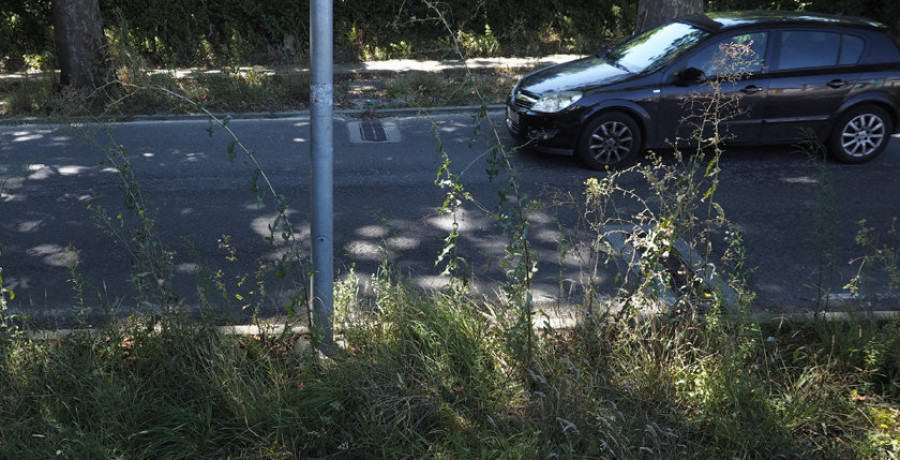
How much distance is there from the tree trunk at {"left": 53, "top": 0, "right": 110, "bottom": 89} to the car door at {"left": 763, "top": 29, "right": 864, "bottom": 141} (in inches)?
357

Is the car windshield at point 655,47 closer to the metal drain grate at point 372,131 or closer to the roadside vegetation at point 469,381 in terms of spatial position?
the metal drain grate at point 372,131

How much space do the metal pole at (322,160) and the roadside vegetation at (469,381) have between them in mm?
159

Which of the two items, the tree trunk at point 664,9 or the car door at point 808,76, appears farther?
the tree trunk at point 664,9

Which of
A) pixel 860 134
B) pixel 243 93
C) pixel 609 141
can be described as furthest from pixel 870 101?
pixel 243 93

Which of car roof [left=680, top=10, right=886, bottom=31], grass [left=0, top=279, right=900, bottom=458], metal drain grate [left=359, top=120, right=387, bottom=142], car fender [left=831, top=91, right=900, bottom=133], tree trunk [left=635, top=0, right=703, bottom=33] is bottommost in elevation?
grass [left=0, top=279, right=900, bottom=458]

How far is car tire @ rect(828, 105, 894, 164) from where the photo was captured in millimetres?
9188

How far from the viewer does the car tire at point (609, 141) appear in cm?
879

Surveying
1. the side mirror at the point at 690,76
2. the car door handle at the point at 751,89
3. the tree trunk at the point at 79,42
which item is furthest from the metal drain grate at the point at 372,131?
the car door handle at the point at 751,89

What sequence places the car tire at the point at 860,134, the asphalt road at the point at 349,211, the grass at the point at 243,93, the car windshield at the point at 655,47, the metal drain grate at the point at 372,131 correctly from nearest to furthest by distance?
the asphalt road at the point at 349,211, the car windshield at the point at 655,47, the car tire at the point at 860,134, the metal drain grate at the point at 372,131, the grass at the point at 243,93

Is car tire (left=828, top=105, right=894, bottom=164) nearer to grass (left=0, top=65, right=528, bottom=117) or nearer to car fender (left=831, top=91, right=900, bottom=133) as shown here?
car fender (left=831, top=91, right=900, bottom=133)

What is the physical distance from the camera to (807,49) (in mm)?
9016

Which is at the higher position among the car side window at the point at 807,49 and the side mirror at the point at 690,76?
the car side window at the point at 807,49

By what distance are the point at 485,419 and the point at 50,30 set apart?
14154mm

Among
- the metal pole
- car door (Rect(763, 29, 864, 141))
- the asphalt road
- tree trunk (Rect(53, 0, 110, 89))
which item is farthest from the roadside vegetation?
tree trunk (Rect(53, 0, 110, 89))
